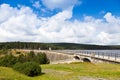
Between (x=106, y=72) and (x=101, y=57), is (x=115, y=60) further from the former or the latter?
(x=106, y=72)

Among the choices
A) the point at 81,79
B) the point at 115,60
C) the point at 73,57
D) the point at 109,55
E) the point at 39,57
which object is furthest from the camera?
the point at 39,57

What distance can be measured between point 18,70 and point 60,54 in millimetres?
92053

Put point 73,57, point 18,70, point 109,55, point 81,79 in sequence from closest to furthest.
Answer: point 81,79 → point 18,70 → point 109,55 → point 73,57

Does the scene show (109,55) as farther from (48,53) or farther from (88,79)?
(48,53)

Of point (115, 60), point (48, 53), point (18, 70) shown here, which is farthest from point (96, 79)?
point (48, 53)

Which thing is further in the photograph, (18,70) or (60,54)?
(60,54)

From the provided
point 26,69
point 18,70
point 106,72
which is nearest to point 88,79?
point 106,72

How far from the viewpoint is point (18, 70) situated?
46.0 m

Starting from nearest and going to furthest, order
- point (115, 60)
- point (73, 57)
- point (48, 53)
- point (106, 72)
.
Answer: point (106, 72) → point (115, 60) → point (73, 57) → point (48, 53)

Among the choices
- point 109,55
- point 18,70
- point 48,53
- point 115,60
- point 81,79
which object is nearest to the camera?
point 81,79

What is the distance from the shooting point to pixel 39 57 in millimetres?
136750

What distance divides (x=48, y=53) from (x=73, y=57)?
6989 centimetres

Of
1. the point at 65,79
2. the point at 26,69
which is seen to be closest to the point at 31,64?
the point at 26,69

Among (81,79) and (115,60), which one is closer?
(81,79)
